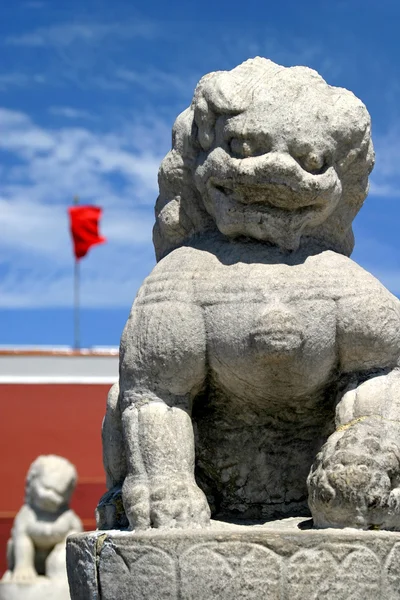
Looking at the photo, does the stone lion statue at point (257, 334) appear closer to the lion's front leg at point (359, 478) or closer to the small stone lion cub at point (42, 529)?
the lion's front leg at point (359, 478)

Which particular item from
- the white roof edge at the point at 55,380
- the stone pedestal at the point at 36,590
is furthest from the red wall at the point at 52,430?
the stone pedestal at the point at 36,590

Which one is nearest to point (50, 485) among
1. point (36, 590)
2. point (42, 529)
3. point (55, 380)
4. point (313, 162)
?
point (42, 529)

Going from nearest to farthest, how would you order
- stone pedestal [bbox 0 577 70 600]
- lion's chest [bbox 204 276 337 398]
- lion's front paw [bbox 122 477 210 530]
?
lion's front paw [bbox 122 477 210 530], lion's chest [bbox 204 276 337 398], stone pedestal [bbox 0 577 70 600]

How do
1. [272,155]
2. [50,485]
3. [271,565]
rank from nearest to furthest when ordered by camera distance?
[271,565] → [272,155] → [50,485]

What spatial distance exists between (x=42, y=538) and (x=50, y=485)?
0.43 meters

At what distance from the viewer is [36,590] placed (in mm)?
8680

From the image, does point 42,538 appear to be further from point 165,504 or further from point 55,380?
point 165,504

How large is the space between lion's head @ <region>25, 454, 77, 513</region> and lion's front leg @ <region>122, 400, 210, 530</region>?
6.35 meters

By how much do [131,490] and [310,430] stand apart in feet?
1.98

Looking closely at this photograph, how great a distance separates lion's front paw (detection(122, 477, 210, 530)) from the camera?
9.30ft

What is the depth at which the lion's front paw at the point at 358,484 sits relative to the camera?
108 inches

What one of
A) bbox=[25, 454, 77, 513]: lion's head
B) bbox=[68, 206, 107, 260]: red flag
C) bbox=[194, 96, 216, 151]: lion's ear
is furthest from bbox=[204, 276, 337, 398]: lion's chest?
bbox=[68, 206, 107, 260]: red flag

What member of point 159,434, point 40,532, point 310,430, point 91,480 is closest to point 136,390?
point 159,434

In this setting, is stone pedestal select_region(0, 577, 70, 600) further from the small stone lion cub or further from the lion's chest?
the lion's chest
